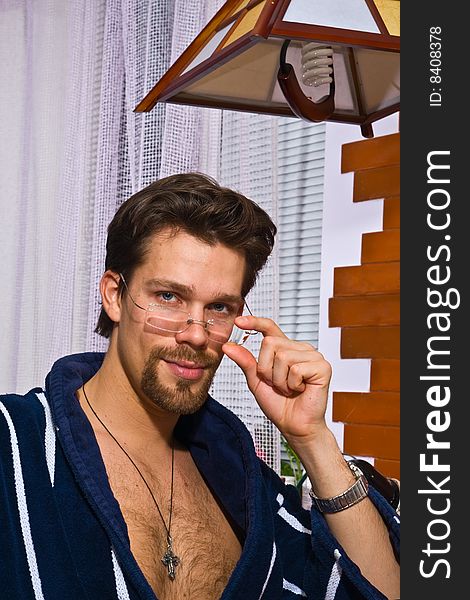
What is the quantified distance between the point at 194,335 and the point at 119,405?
0.75 ft

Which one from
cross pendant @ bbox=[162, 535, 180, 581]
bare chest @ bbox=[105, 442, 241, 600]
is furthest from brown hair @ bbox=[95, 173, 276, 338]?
cross pendant @ bbox=[162, 535, 180, 581]

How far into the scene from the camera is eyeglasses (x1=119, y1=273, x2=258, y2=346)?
151 centimetres

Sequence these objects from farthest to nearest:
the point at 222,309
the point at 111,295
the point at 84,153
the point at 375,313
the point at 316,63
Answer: the point at 84,153 < the point at 375,313 < the point at 111,295 < the point at 222,309 < the point at 316,63

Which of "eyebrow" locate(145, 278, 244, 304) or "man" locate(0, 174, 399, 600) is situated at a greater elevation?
"eyebrow" locate(145, 278, 244, 304)

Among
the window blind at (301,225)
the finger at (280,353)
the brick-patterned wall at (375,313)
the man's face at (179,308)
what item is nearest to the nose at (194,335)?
the man's face at (179,308)

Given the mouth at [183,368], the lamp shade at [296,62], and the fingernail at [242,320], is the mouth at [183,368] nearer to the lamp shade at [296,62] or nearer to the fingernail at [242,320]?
the fingernail at [242,320]

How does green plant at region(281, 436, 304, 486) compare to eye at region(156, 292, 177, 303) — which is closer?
eye at region(156, 292, 177, 303)

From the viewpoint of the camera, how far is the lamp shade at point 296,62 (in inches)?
42.8

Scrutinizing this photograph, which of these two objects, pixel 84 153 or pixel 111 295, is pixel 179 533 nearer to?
pixel 111 295

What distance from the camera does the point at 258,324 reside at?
1502 mm

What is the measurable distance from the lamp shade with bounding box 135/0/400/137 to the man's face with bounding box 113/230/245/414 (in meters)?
0.27

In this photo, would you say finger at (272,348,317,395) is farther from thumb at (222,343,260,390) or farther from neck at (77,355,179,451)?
neck at (77,355,179,451)

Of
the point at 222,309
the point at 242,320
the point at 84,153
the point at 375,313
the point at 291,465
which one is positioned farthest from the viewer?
the point at 84,153

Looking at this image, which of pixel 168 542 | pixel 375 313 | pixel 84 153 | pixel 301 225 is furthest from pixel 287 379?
pixel 84 153
